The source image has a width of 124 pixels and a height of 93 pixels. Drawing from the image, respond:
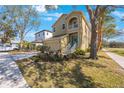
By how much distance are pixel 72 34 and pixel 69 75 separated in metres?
12.4

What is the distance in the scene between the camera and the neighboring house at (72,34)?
17953mm

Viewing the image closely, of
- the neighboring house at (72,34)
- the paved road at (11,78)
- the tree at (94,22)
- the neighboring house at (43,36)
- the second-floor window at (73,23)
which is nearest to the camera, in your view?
the paved road at (11,78)

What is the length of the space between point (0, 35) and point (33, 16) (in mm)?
5133

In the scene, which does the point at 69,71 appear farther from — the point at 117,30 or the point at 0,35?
the point at 117,30

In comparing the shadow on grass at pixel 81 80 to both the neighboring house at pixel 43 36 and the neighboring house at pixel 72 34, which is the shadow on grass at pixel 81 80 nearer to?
the neighboring house at pixel 72 34

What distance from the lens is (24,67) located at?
8.60 meters

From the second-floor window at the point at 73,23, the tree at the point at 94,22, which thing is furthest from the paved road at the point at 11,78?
the second-floor window at the point at 73,23

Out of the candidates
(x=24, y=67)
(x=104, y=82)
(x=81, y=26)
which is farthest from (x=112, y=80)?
(x=81, y=26)

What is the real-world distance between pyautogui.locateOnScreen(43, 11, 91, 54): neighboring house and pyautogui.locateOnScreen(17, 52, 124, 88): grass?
8.09 m

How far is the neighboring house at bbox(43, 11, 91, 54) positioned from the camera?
58.9 feet

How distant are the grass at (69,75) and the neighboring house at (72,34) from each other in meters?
8.09

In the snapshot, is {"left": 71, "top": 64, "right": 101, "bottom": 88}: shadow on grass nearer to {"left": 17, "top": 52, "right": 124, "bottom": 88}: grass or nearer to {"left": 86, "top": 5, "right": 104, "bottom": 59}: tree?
{"left": 17, "top": 52, "right": 124, "bottom": 88}: grass

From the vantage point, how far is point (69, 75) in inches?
301
